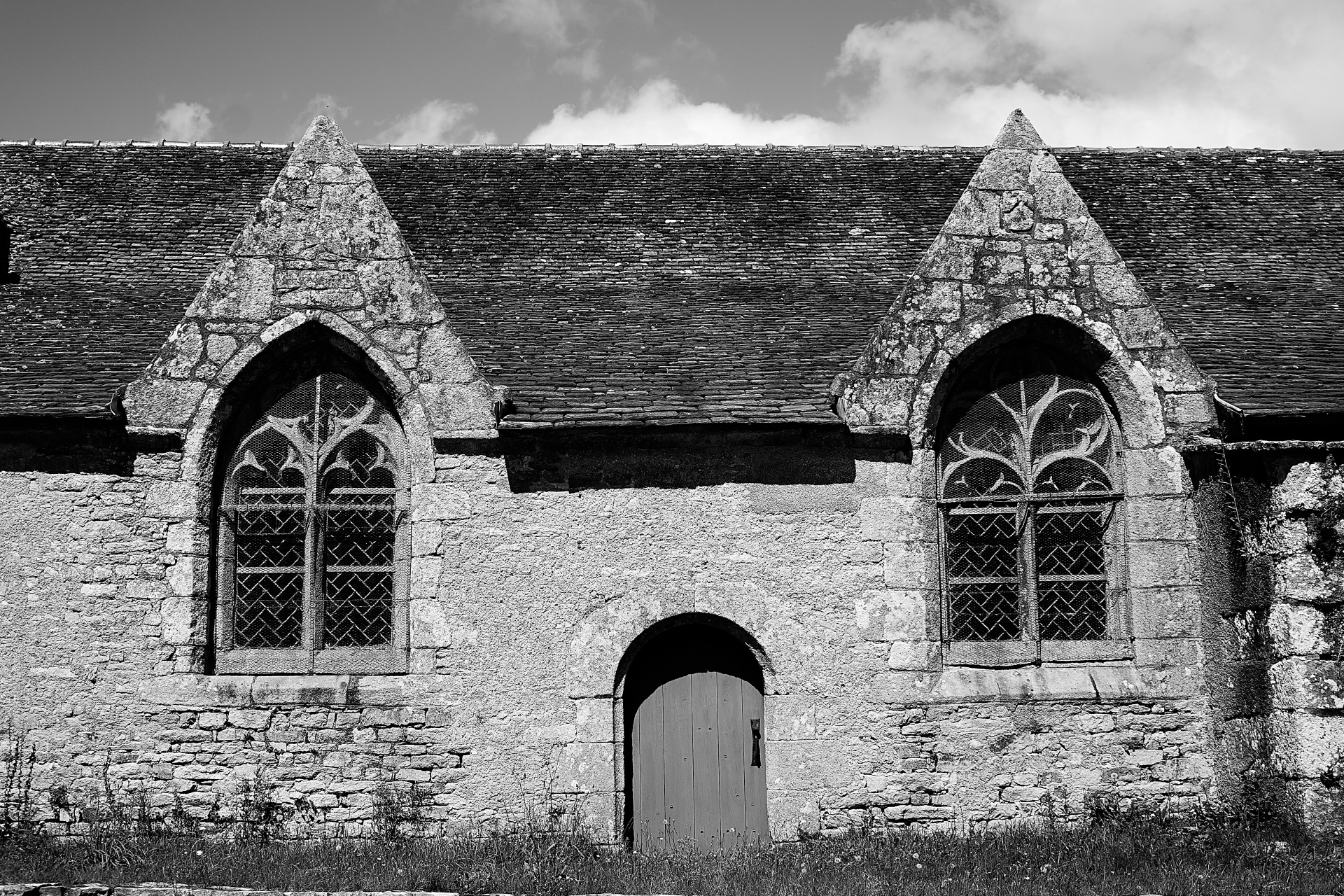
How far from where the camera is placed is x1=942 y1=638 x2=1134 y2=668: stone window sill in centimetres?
891

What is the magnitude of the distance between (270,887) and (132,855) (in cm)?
124

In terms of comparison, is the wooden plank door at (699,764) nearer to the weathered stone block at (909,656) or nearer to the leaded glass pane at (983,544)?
the weathered stone block at (909,656)

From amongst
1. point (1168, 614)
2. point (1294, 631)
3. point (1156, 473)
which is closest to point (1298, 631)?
point (1294, 631)

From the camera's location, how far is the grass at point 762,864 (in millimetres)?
7090

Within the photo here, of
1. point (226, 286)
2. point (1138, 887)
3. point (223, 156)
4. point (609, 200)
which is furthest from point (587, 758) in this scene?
point (223, 156)

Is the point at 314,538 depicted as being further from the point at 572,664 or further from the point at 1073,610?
the point at 1073,610

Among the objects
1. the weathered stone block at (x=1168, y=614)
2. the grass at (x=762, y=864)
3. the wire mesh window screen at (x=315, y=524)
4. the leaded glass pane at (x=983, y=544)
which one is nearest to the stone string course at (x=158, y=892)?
the grass at (x=762, y=864)

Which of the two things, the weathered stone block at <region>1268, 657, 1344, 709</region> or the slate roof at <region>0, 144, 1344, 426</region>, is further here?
the slate roof at <region>0, 144, 1344, 426</region>

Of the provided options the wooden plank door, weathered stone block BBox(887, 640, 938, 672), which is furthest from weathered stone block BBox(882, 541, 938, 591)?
the wooden plank door

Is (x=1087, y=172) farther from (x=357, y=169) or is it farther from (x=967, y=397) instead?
(x=357, y=169)

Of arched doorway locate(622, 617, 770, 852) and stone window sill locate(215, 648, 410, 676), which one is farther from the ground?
stone window sill locate(215, 648, 410, 676)

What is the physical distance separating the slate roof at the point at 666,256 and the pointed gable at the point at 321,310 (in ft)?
1.41

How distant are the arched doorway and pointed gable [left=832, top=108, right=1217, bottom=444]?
Result: 211 cm

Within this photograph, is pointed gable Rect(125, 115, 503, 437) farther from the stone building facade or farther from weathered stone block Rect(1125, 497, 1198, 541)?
weathered stone block Rect(1125, 497, 1198, 541)
